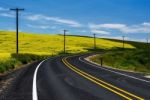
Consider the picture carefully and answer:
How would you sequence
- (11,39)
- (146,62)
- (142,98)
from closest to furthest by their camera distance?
(142,98), (146,62), (11,39)

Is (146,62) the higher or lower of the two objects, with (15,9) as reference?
lower

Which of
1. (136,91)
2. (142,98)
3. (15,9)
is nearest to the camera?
(142,98)

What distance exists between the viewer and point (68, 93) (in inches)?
570

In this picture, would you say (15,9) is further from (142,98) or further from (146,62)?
(142,98)

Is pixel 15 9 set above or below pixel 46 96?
above

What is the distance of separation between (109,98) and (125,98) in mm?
568

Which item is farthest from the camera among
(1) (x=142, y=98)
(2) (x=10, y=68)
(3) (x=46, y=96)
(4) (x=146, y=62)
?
(4) (x=146, y=62)

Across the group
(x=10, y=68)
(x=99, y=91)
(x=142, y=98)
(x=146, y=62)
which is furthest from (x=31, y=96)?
(x=146, y=62)

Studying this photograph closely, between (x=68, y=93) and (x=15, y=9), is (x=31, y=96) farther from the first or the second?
(x=15, y=9)

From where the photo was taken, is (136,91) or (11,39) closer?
(136,91)

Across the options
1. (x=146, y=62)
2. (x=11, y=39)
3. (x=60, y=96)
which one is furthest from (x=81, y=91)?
(x=11, y=39)

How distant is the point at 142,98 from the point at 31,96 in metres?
4.24

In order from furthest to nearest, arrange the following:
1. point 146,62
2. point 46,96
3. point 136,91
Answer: point 146,62 < point 136,91 < point 46,96

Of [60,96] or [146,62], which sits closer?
[60,96]
